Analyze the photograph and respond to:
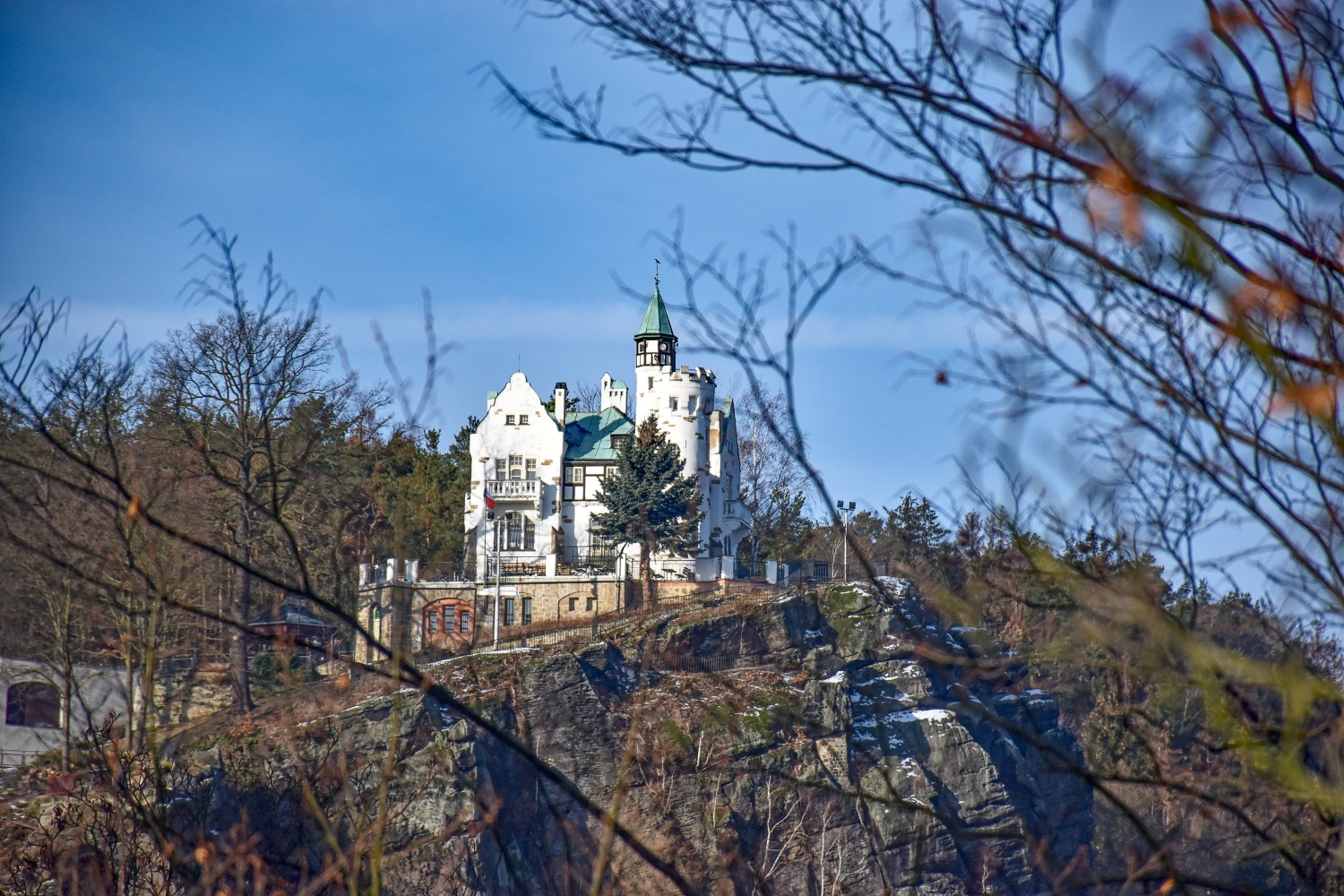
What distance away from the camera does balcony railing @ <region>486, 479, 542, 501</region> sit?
37.3 meters

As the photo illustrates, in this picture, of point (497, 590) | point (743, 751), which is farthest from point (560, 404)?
point (743, 751)

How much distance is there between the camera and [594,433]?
39.8 metres

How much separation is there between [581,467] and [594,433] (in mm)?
1548

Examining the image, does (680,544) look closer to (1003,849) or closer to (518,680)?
(518,680)

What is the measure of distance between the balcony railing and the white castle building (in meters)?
0.03

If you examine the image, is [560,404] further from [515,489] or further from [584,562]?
[584,562]

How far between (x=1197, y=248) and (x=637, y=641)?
3047 cm

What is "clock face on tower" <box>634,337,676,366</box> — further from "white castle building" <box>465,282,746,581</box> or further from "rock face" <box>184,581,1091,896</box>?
"rock face" <box>184,581,1091,896</box>

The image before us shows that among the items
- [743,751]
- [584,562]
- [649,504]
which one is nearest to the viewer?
[743,751]

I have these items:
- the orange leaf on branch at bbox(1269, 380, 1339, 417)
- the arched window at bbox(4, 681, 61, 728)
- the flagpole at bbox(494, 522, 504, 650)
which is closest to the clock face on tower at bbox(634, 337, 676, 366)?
the flagpole at bbox(494, 522, 504, 650)

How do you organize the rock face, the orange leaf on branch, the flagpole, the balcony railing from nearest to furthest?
the orange leaf on branch → the rock face → the flagpole → the balcony railing

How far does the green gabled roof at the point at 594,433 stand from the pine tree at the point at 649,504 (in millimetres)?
2074

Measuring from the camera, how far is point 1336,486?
7.59 feet

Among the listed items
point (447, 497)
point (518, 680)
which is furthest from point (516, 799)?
point (447, 497)
